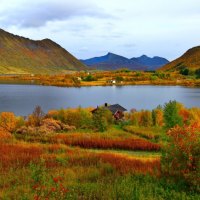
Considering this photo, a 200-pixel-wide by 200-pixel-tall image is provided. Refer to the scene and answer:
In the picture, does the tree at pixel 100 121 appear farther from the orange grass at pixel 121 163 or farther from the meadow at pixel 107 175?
the orange grass at pixel 121 163

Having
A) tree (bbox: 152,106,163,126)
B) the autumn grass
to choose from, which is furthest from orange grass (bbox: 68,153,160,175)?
tree (bbox: 152,106,163,126)

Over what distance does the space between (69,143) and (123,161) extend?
11759 mm

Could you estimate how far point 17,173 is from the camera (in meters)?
11.9

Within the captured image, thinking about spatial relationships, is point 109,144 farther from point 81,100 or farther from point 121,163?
point 81,100

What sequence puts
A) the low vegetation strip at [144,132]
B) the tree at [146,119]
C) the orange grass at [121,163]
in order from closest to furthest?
the orange grass at [121,163] → the low vegetation strip at [144,132] → the tree at [146,119]

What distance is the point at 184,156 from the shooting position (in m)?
10.1

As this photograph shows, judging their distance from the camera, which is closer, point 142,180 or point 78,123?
point 142,180

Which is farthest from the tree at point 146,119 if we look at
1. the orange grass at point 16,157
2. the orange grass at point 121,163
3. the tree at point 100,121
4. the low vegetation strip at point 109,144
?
the orange grass at point 121,163

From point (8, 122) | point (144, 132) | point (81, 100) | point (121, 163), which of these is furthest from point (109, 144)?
point (81, 100)

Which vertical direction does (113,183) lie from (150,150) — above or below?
above

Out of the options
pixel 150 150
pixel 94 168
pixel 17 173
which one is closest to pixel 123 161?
pixel 94 168

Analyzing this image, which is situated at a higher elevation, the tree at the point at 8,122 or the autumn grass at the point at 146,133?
the tree at the point at 8,122

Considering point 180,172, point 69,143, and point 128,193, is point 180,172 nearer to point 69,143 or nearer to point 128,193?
point 128,193

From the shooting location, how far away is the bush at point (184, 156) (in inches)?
388
